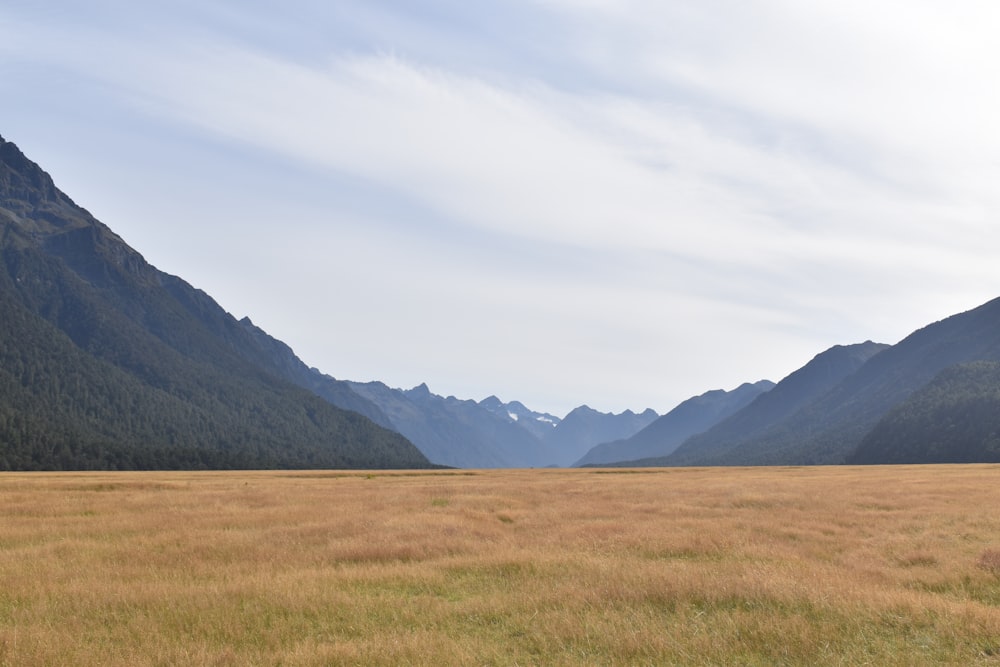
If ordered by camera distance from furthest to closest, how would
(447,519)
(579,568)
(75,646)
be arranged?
(447,519)
(579,568)
(75,646)

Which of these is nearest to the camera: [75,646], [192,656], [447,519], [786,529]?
[192,656]

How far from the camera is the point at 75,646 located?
9.23 metres

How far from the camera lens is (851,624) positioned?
9.81m

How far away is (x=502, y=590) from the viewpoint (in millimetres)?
12914

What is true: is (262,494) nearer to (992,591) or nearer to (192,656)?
(192,656)

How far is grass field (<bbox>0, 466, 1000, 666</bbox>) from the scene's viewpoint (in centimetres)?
895

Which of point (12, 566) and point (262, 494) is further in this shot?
point (262, 494)

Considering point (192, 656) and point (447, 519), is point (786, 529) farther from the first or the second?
point (192, 656)

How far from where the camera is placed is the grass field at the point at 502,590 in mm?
8945

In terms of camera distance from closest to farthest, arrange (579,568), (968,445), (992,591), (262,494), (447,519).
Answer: (992,591), (579,568), (447,519), (262,494), (968,445)

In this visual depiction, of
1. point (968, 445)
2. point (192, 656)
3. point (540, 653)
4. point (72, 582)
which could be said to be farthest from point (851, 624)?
point (968, 445)

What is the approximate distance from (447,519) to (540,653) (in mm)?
15286

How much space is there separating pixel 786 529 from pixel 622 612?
13.0 metres

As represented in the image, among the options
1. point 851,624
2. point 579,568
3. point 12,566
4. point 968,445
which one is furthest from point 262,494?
point 968,445
